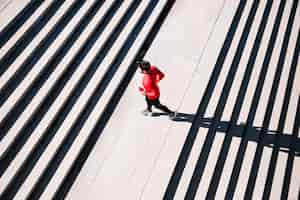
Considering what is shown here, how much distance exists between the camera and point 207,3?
7352mm

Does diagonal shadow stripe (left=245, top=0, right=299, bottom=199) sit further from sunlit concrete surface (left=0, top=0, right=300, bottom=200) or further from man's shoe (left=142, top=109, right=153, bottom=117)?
man's shoe (left=142, top=109, right=153, bottom=117)

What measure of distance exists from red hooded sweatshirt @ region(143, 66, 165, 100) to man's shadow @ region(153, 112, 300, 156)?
85 cm

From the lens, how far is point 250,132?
17.8 ft

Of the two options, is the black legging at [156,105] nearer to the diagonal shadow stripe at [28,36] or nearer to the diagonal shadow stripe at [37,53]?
the diagonal shadow stripe at [37,53]

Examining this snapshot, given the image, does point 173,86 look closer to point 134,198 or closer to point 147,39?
point 147,39

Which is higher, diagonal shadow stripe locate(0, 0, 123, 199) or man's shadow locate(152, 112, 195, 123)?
man's shadow locate(152, 112, 195, 123)

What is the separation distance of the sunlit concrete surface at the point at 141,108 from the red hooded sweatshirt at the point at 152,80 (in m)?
0.85

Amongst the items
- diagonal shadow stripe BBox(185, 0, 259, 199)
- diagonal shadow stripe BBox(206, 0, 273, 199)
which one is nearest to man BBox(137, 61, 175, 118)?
diagonal shadow stripe BBox(185, 0, 259, 199)

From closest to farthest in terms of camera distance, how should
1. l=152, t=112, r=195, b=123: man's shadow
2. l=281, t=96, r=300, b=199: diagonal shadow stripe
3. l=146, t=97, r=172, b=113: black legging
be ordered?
l=281, t=96, r=300, b=199: diagonal shadow stripe → l=146, t=97, r=172, b=113: black legging → l=152, t=112, r=195, b=123: man's shadow

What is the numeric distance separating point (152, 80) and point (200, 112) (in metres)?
1.44

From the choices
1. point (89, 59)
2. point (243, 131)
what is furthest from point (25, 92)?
point (243, 131)

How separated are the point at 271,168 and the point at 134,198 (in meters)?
2.49

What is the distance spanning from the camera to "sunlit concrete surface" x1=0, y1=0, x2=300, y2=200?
16.0ft

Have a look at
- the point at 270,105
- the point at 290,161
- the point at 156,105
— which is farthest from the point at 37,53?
the point at 290,161
